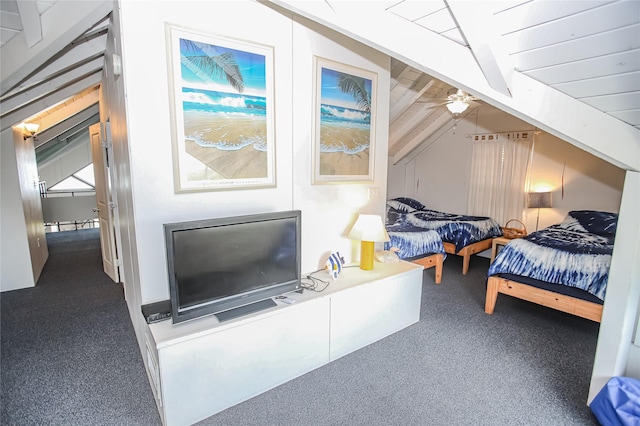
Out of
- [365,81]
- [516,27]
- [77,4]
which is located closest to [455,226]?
[365,81]

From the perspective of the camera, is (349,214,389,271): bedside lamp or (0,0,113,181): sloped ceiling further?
(349,214,389,271): bedside lamp

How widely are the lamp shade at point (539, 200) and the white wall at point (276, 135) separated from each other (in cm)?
283

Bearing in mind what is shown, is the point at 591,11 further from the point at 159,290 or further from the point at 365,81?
the point at 159,290

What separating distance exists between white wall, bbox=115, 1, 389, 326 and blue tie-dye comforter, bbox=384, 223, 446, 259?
39.6 inches

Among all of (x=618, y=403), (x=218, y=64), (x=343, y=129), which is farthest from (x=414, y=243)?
(x=218, y=64)

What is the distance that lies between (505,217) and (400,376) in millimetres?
3721

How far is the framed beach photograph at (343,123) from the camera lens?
98.2 inches

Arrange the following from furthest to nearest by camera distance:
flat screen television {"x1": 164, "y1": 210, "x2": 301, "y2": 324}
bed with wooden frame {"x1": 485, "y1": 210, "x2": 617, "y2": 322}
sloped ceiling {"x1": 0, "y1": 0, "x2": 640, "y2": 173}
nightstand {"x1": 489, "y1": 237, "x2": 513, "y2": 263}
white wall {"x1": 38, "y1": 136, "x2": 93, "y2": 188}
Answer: white wall {"x1": 38, "y1": 136, "x2": 93, "y2": 188}
nightstand {"x1": 489, "y1": 237, "x2": 513, "y2": 263}
bed with wooden frame {"x1": 485, "y1": 210, "x2": 617, "y2": 322}
flat screen television {"x1": 164, "y1": 210, "x2": 301, "y2": 324}
sloped ceiling {"x1": 0, "y1": 0, "x2": 640, "y2": 173}

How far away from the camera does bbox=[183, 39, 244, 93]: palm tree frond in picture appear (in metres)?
1.92

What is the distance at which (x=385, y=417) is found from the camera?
1.83 m

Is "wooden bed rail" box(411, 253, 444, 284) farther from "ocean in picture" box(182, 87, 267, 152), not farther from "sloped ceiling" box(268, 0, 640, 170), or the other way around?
"ocean in picture" box(182, 87, 267, 152)

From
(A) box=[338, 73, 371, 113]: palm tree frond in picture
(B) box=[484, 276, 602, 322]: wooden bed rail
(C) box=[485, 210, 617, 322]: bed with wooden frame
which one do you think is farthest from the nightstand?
(A) box=[338, 73, 371, 113]: palm tree frond in picture

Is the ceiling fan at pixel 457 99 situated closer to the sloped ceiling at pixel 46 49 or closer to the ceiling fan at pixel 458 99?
the ceiling fan at pixel 458 99

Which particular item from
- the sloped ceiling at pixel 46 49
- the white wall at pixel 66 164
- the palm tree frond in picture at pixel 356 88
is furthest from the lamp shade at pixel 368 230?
the white wall at pixel 66 164
